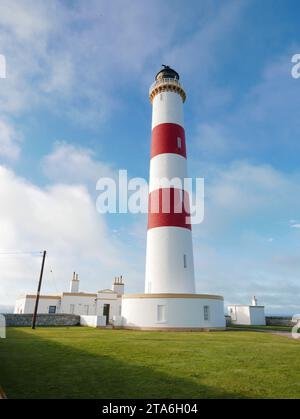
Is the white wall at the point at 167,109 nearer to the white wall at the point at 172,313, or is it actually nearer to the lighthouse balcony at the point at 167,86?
the lighthouse balcony at the point at 167,86

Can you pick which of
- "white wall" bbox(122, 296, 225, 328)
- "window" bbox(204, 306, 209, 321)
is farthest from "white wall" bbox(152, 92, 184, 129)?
"window" bbox(204, 306, 209, 321)

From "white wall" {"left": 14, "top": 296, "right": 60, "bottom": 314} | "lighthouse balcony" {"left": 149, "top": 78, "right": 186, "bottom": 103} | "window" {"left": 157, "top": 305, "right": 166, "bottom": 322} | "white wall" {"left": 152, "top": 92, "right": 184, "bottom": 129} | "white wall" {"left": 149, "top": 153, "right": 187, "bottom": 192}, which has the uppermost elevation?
"lighthouse balcony" {"left": 149, "top": 78, "right": 186, "bottom": 103}

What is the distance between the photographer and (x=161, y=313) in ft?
74.0

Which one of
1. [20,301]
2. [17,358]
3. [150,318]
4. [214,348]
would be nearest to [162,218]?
[150,318]

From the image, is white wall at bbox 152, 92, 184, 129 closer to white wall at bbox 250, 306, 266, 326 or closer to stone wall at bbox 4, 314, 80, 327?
stone wall at bbox 4, 314, 80, 327

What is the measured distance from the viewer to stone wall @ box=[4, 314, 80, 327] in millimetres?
26312

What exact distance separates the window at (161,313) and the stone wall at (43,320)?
10261mm

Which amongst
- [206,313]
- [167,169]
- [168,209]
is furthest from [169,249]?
[167,169]

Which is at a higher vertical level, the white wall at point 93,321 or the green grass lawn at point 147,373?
→ the white wall at point 93,321

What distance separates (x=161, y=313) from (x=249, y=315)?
15.5 metres

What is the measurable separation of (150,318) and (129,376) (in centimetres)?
1571

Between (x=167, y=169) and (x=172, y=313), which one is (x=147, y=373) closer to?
(x=172, y=313)

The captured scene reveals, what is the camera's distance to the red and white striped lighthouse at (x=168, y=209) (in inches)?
952

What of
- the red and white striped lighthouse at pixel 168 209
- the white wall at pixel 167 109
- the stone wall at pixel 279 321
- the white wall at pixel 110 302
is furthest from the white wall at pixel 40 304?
the stone wall at pixel 279 321
